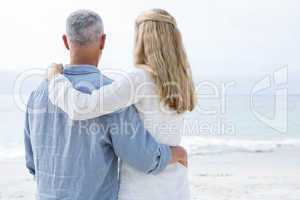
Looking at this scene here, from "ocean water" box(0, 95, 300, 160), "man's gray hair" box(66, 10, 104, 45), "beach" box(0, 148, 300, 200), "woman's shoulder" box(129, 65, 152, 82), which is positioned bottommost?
"ocean water" box(0, 95, 300, 160)

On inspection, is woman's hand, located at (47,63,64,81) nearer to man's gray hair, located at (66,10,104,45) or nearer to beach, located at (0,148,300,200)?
man's gray hair, located at (66,10,104,45)

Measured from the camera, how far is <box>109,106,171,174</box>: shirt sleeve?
1.99 metres

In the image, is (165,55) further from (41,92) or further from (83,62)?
(41,92)

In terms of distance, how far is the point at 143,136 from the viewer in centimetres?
201

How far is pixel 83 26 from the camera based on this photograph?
2016 millimetres

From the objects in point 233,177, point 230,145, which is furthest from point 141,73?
point 230,145

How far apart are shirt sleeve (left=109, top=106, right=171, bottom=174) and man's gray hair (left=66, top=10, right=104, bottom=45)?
0.32 metres

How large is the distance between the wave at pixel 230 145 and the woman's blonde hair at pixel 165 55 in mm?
8295

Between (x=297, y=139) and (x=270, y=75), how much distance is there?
41.2 ft

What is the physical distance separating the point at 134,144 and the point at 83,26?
49 centimetres

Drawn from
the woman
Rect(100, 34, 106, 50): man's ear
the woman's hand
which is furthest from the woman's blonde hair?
the woman's hand

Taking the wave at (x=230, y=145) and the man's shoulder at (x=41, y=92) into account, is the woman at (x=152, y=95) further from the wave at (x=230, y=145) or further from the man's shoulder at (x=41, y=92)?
the wave at (x=230, y=145)

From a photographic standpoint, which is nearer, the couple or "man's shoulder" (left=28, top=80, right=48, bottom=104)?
the couple

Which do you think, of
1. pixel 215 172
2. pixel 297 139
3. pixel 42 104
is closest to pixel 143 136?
pixel 42 104
